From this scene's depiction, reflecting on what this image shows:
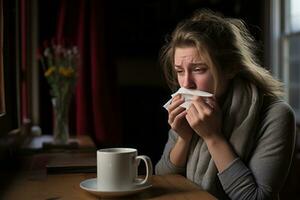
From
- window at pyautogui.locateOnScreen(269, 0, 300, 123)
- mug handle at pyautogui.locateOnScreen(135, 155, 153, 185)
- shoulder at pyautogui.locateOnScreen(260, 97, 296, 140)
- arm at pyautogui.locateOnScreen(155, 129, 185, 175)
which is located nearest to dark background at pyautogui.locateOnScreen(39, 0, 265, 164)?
window at pyautogui.locateOnScreen(269, 0, 300, 123)

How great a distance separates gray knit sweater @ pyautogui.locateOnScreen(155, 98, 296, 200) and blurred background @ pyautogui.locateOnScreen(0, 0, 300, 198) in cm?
175

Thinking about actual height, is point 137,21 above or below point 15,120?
above

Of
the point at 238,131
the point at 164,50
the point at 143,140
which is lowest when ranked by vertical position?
the point at 143,140

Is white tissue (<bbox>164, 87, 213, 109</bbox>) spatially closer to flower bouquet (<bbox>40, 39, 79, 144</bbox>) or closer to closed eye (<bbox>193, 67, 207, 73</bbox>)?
closed eye (<bbox>193, 67, 207, 73</bbox>)

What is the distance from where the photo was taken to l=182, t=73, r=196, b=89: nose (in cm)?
145

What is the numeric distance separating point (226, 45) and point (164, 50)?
12.0 inches

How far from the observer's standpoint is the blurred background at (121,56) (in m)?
3.50

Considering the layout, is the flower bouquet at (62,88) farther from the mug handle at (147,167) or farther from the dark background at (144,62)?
the mug handle at (147,167)

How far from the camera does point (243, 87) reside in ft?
4.97

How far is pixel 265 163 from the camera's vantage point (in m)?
1.37

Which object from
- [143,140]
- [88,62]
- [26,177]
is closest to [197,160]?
[26,177]

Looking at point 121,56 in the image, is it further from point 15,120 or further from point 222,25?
point 222,25

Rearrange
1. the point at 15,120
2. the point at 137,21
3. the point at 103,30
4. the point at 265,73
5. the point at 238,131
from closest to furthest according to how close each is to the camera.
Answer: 1. the point at 238,131
2. the point at 265,73
3. the point at 15,120
4. the point at 103,30
5. the point at 137,21

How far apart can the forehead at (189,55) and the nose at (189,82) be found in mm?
43
